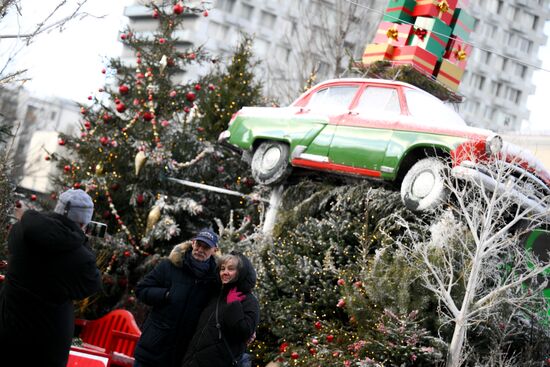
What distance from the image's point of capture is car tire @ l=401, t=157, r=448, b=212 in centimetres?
958

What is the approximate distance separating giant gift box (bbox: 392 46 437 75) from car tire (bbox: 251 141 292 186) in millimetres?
2024

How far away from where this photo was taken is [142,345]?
21.7 ft

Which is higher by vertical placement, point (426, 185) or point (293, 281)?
point (426, 185)

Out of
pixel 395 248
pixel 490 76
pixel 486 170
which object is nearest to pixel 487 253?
pixel 486 170

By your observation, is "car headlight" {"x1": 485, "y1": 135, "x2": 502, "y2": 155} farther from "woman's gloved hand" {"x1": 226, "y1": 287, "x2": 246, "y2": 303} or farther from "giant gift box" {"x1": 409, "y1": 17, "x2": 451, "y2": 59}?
"woman's gloved hand" {"x1": 226, "y1": 287, "x2": 246, "y2": 303}

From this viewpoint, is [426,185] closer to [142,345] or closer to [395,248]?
[395,248]

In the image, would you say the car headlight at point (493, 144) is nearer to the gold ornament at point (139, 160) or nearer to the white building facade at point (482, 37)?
the gold ornament at point (139, 160)

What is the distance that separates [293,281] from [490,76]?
5079cm

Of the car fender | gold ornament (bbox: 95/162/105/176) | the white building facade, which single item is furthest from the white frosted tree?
the white building facade

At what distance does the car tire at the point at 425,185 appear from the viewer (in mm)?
9578

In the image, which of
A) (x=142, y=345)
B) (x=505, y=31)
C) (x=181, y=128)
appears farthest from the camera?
(x=505, y=31)

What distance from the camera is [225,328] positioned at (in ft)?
20.9

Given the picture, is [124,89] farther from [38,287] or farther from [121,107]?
[38,287]

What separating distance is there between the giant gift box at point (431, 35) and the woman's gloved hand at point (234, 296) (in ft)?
20.7
